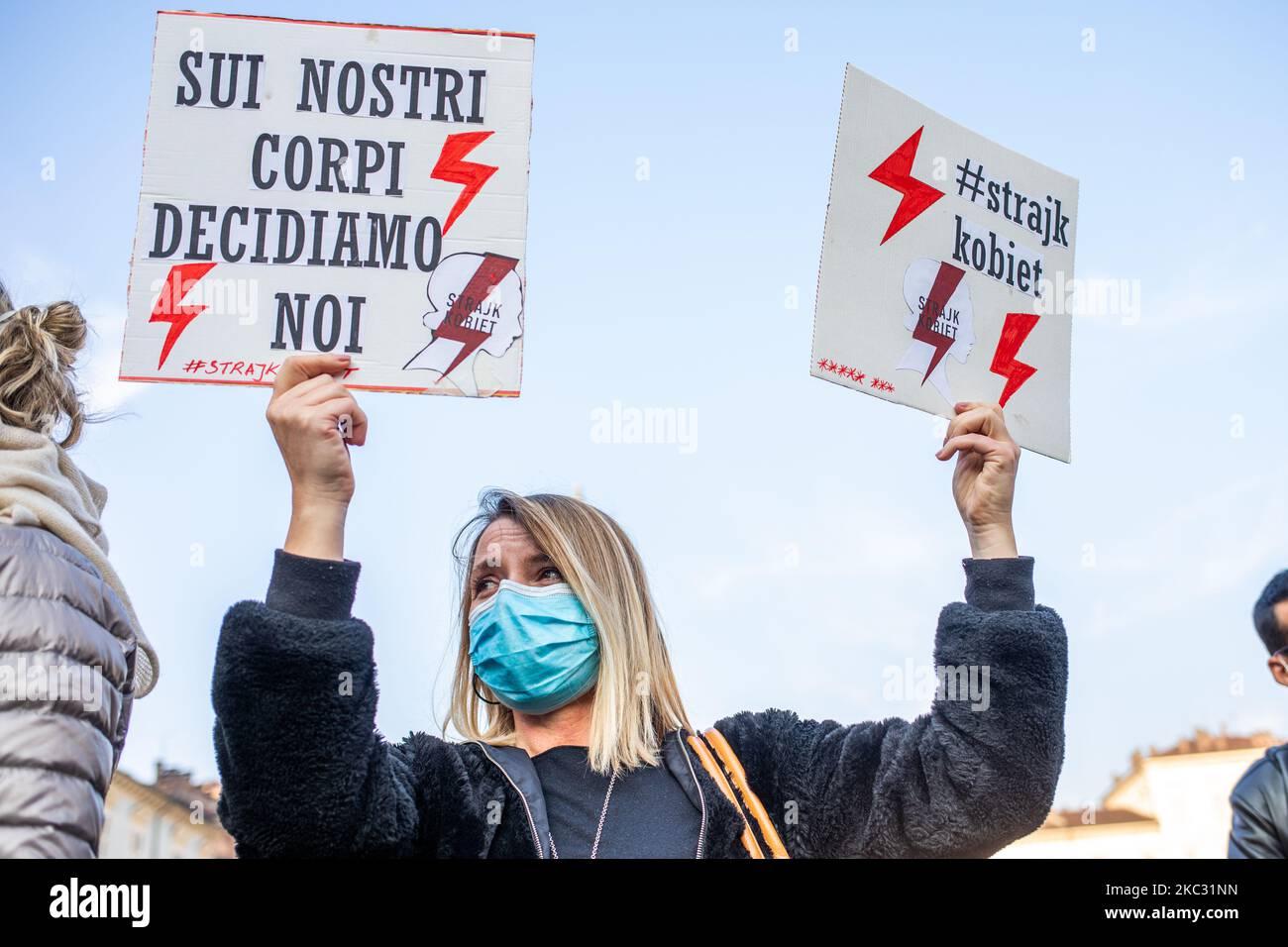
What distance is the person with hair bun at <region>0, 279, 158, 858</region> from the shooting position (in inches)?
107

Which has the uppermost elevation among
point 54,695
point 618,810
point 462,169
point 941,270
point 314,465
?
point 462,169

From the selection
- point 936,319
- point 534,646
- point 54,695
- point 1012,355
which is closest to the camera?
point 54,695

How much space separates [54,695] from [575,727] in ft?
4.49

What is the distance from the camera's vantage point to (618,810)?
343cm

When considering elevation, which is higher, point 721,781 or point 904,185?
point 904,185

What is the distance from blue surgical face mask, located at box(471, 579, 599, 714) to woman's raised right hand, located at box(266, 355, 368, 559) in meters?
0.57

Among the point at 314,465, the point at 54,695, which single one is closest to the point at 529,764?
the point at 314,465

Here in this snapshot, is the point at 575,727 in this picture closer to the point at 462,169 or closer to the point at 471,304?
the point at 471,304

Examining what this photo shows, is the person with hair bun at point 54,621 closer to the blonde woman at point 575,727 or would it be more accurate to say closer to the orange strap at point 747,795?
the blonde woman at point 575,727

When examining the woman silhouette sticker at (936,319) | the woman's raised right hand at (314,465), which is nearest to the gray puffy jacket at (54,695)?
the woman's raised right hand at (314,465)

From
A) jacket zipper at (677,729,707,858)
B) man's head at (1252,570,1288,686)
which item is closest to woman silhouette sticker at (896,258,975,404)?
man's head at (1252,570,1288,686)
